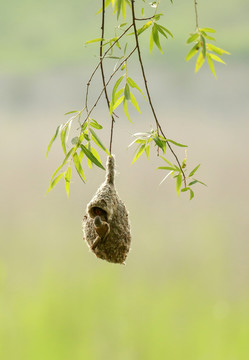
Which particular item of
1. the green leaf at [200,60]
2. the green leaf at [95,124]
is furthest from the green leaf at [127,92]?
the green leaf at [200,60]

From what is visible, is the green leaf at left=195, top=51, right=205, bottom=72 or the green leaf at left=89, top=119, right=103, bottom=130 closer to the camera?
the green leaf at left=195, top=51, right=205, bottom=72

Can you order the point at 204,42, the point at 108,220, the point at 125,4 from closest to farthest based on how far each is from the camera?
the point at 204,42
the point at 108,220
the point at 125,4

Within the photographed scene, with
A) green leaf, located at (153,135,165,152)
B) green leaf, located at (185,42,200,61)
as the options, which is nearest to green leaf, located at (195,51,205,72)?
green leaf, located at (185,42,200,61)

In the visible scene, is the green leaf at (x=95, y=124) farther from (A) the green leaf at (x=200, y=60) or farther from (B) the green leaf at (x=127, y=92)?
(A) the green leaf at (x=200, y=60)

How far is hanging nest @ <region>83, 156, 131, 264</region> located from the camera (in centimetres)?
96

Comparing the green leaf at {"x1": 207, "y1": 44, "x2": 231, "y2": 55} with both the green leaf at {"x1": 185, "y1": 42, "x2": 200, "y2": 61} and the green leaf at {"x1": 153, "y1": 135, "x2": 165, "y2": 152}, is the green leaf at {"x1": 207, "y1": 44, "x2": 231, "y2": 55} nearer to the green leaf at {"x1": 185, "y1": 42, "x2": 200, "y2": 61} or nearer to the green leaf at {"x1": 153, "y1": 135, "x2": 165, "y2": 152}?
the green leaf at {"x1": 185, "y1": 42, "x2": 200, "y2": 61}

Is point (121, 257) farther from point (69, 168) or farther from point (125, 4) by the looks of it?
point (125, 4)

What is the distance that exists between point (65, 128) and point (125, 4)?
11.5 inches

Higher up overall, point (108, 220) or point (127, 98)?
point (127, 98)

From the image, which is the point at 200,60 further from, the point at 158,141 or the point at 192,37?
the point at 158,141

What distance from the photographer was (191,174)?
1.06m

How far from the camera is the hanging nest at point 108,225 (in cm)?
96

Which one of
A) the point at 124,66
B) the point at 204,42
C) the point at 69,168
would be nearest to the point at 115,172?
the point at 69,168

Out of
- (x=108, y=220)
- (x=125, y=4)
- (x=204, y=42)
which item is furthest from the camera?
(x=125, y=4)
